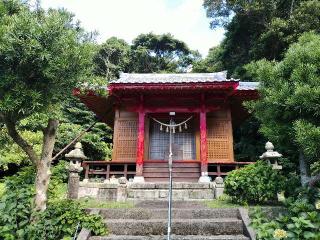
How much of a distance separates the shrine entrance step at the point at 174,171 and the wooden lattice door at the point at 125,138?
0.75 metres

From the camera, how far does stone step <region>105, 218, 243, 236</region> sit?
588cm

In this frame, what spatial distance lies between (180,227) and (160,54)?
28794mm

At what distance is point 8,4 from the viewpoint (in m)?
5.66

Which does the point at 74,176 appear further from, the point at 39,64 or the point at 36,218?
the point at 39,64

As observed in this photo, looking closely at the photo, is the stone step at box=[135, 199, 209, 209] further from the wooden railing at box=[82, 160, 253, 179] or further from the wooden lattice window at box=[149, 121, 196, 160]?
the wooden lattice window at box=[149, 121, 196, 160]

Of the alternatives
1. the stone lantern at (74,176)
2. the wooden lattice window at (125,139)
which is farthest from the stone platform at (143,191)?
the wooden lattice window at (125,139)

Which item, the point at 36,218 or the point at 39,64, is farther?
the point at 36,218

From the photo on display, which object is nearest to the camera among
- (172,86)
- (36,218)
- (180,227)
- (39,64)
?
(39,64)

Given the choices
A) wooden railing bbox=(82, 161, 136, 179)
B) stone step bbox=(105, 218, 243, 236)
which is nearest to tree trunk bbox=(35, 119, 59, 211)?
stone step bbox=(105, 218, 243, 236)

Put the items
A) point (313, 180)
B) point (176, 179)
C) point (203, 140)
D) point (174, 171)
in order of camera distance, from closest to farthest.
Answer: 1. point (313, 180)
2. point (203, 140)
3. point (176, 179)
4. point (174, 171)

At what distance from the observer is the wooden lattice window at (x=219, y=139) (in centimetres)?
1190

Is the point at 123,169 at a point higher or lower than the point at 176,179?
higher

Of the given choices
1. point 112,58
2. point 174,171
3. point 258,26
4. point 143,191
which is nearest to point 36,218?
point 143,191

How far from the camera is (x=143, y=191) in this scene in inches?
382
